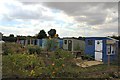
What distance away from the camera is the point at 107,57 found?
15961mm

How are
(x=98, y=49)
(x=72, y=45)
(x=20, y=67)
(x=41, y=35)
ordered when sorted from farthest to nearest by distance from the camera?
(x=41, y=35) < (x=72, y=45) < (x=98, y=49) < (x=20, y=67)

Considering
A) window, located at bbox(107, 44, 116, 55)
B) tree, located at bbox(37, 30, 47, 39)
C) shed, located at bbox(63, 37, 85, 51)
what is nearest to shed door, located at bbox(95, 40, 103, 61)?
window, located at bbox(107, 44, 116, 55)

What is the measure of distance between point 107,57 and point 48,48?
561 centimetres

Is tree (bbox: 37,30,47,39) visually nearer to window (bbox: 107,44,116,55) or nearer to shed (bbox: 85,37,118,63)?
shed (bbox: 85,37,118,63)

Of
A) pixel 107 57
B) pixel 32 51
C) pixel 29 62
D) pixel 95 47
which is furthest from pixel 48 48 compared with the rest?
pixel 29 62

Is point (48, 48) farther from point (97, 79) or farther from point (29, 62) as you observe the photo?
point (97, 79)

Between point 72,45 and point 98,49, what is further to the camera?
point 72,45

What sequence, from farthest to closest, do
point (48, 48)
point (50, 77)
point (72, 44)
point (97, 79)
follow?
point (72, 44) → point (48, 48) → point (97, 79) → point (50, 77)

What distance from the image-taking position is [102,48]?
1617 cm

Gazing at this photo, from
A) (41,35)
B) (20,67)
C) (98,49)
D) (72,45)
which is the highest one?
(41,35)

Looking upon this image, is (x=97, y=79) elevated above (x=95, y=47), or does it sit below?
below

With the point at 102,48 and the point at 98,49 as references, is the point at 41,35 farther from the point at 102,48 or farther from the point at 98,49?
the point at 102,48

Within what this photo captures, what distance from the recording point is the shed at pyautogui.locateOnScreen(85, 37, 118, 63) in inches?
632

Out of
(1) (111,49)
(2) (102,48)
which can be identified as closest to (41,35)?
(1) (111,49)
